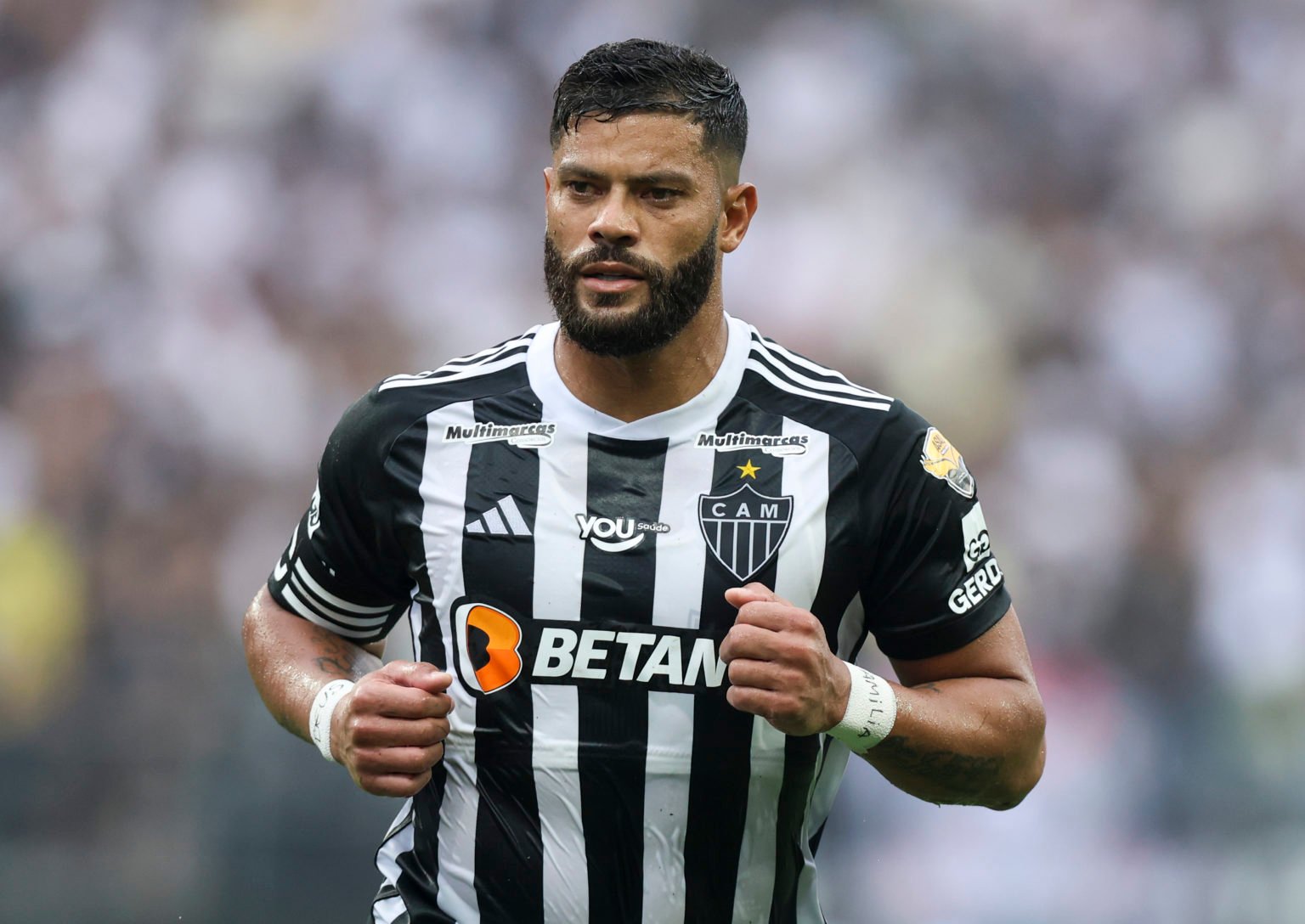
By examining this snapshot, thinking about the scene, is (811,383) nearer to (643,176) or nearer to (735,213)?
(735,213)

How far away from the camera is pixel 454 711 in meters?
2.68

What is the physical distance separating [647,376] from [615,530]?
301 millimetres

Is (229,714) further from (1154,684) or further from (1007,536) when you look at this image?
(1154,684)

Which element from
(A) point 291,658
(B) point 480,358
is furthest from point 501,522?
(A) point 291,658

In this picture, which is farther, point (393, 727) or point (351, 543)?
point (351, 543)

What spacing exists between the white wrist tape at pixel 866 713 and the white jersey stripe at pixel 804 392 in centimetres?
52

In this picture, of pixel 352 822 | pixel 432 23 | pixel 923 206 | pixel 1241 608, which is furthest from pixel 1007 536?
pixel 432 23

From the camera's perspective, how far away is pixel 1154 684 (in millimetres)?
6020

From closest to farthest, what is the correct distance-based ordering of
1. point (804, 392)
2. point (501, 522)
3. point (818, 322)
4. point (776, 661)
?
point (776, 661) → point (501, 522) → point (804, 392) → point (818, 322)

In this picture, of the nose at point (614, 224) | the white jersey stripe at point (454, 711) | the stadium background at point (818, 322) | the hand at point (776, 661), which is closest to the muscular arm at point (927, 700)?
the hand at point (776, 661)

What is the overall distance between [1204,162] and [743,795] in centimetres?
521

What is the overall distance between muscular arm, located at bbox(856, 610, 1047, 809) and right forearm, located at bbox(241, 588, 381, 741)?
3.25 feet

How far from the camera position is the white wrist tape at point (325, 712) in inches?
103

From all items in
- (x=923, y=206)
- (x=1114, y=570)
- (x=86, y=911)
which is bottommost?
(x=86, y=911)
